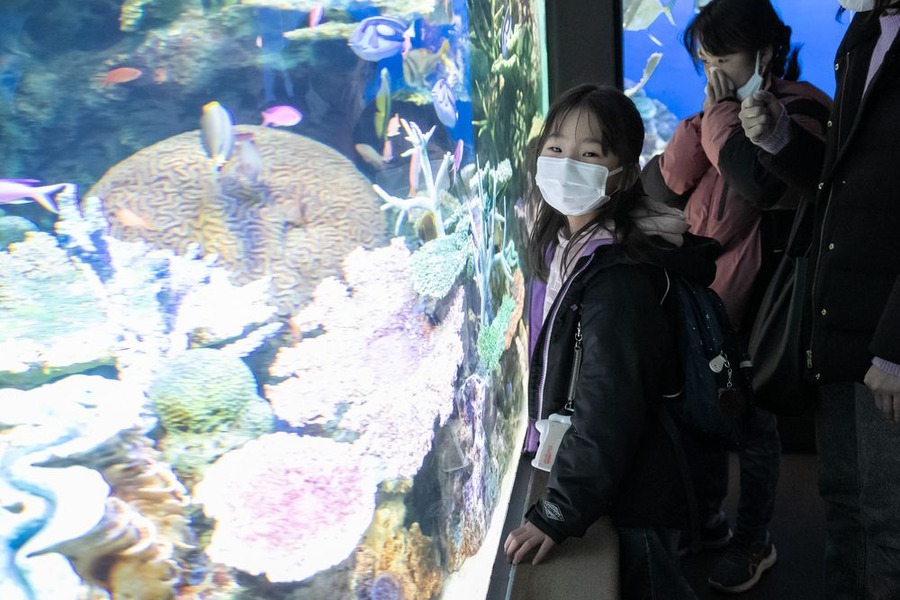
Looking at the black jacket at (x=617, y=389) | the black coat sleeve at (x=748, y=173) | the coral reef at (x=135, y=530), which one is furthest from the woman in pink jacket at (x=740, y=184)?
the coral reef at (x=135, y=530)

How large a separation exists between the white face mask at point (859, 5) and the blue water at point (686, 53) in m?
2.53

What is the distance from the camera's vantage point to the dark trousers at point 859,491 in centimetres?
183

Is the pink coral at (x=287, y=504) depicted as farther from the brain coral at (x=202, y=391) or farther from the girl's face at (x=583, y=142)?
→ the girl's face at (x=583, y=142)

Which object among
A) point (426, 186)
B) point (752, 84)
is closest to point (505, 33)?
point (752, 84)

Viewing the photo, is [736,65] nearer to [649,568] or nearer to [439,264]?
[439,264]

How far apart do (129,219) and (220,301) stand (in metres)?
0.16

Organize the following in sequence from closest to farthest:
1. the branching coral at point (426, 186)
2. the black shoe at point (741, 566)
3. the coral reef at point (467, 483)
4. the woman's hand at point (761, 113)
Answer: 1. the branching coral at point (426, 186)
2. the coral reef at point (467, 483)
3. the woman's hand at point (761, 113)
4. the black shoe at point (741, 566)

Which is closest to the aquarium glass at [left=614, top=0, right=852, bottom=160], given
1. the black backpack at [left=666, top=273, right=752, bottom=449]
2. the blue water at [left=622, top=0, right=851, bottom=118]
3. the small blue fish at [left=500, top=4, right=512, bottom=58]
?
the blue water at [left=622, top=0, right=851, bottom=118]

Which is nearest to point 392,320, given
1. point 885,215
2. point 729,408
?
point 729,408

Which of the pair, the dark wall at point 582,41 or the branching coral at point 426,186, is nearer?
the branching coral at point 426,186

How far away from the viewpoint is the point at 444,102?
1.76 meters

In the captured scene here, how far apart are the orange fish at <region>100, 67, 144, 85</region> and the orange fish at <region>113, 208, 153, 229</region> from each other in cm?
13

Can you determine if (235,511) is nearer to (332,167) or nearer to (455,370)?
(332,167)

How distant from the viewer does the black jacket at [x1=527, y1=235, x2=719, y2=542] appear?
1613mm
